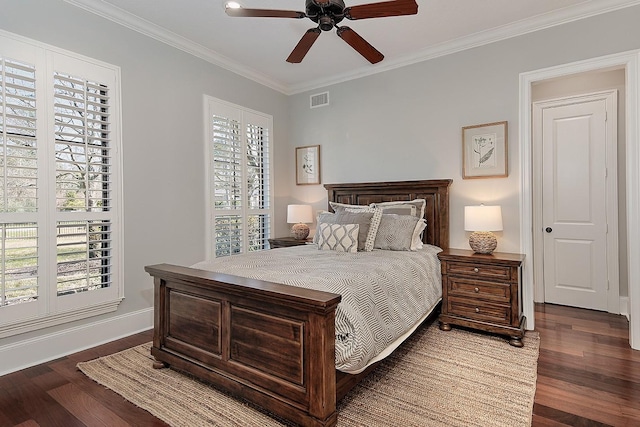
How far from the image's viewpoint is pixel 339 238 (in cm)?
327

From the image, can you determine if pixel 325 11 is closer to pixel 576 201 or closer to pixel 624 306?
pixel 576 201

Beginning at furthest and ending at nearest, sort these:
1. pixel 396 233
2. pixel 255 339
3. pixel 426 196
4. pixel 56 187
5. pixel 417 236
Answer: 1. pixel 426 196
2. pixel 417 236
3. pixel 396 233
4. pixel 56 187
5. pixel 255 339

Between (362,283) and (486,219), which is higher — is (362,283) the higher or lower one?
the lower one

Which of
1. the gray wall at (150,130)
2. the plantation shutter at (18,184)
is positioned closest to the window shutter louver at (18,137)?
the plantation shutter at (18,184)

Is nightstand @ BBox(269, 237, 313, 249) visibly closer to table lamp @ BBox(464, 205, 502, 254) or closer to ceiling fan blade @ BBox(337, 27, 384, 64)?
table lamp @ BBox(464, 205, 502, 254)

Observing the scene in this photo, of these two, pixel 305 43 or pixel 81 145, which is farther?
pixel 81 145

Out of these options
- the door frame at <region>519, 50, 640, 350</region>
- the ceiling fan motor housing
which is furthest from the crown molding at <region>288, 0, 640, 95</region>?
the ceiling fan motor housing

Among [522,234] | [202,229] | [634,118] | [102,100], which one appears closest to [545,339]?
[522,234]

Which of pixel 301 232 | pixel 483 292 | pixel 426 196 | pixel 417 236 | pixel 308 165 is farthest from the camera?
pixel 308 165

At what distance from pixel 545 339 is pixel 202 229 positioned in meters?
3.55

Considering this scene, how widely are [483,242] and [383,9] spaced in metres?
2.20

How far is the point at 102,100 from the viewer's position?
302 cm

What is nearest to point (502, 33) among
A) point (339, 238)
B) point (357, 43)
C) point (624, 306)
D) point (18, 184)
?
point (357, 43)

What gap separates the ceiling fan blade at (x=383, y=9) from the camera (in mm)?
2092
